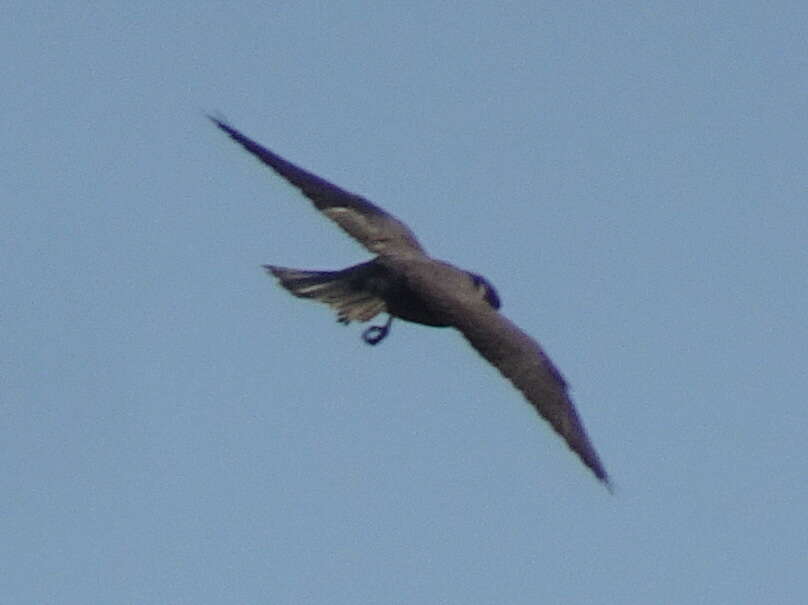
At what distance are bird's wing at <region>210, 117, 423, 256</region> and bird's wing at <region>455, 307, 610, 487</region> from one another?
246cm

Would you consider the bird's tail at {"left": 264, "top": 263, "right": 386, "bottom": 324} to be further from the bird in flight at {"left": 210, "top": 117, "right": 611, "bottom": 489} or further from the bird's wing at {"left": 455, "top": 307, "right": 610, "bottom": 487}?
the bird's wing at {"left": 455, "top": 307, "right": 610, "bottom": 487}

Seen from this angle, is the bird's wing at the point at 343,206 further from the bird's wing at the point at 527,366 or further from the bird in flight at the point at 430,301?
the bird's wing at the point at 527,366

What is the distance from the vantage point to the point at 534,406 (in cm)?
3002

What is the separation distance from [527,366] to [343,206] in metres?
4.32

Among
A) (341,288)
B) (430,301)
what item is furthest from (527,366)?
(341,288)

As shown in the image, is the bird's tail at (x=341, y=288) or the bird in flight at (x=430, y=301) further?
the bird's tail at (x=341, y=288)

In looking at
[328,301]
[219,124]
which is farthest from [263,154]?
[328,301]

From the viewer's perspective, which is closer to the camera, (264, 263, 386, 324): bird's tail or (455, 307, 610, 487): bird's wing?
(455, 307, 610, 487): bird's wing

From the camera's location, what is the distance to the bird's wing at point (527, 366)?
30.0 metres

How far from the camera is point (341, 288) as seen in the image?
3181 centimetres

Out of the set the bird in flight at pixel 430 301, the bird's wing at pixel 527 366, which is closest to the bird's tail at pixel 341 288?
the bird in flight at pixel 430 301

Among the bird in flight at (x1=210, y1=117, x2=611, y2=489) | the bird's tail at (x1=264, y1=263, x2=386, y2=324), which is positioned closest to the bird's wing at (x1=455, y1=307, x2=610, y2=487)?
the bird in flight at (x1=210, y1=117, x2=611, y2=489)

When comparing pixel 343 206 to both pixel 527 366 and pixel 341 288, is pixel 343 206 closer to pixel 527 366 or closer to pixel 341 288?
pixel 341 288

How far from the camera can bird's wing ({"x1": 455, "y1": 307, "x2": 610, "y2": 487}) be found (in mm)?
30000
